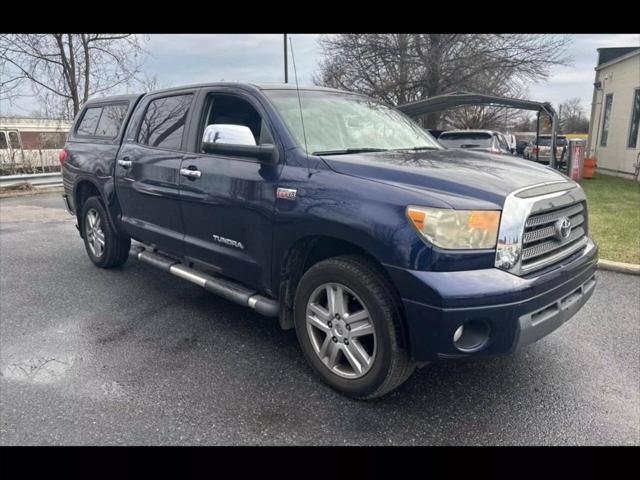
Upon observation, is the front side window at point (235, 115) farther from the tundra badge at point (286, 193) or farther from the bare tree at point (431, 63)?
the bare tree at point (431, 63)

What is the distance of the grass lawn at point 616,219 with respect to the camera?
19.7ft

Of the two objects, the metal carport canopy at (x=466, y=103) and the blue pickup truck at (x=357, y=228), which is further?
the metal carport canopy at (x=466, y=103)

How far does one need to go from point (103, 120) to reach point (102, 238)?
1352 mm

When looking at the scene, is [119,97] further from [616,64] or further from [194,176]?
[616,64]

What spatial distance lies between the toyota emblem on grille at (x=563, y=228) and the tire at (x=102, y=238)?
4.23 metres

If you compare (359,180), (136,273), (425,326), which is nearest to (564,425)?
(425,326)

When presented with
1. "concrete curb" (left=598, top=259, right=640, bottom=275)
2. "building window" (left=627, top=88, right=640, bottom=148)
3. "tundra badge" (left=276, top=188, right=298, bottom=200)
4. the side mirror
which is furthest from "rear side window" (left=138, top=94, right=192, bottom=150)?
"building window" (left=627, top=88, right=640, bottom=148)

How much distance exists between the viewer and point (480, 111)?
3609 cm

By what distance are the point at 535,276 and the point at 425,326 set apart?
26.8 inches

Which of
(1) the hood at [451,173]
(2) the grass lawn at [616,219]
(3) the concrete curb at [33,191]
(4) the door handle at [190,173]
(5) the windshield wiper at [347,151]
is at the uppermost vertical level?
(5) the windshield wiper at [347,151]

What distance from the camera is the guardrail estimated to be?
44.6ft

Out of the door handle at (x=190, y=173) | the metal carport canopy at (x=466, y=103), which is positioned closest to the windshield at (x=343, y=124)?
the door handle at (x=190, y=173)

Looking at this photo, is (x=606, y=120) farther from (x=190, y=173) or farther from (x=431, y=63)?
(x=190, y=173)

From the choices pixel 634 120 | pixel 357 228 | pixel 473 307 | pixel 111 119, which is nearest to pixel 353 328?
pixel 357 228
